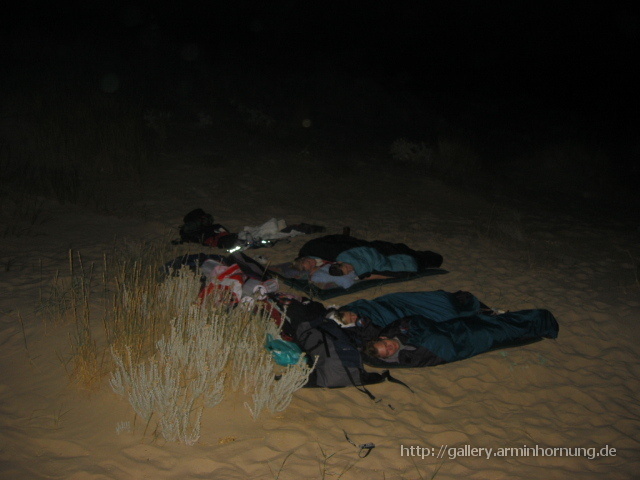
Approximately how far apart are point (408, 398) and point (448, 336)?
834mm

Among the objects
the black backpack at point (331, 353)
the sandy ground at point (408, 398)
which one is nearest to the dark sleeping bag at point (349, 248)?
the sandy ground at point (408, 398)

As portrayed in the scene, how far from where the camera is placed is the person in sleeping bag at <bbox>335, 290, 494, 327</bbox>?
4367mm

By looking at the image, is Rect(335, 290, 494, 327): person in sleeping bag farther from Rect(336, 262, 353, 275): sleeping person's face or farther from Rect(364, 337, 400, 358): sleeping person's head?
Rect(336, 262, 353, 275): sleeping person's face

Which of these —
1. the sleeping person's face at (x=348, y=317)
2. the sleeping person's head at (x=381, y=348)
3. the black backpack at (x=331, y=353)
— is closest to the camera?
the black backpack at (x=331, y=353)

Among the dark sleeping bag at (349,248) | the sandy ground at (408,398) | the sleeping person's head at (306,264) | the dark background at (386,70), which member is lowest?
the sandy ground at (408,398)

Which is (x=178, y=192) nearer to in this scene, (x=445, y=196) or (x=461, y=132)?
(x=445, y=196)

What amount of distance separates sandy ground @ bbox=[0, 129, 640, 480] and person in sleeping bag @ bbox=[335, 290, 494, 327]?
0.51m

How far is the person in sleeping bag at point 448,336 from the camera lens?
3.73 meters

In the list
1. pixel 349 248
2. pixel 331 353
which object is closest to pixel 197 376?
pixel 331 353

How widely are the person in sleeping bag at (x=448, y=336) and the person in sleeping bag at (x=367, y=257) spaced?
4.32 ft

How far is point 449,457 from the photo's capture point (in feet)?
9.11

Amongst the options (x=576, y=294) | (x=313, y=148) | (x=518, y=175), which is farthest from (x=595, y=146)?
(x=576, y=294)

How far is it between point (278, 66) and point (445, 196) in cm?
1040

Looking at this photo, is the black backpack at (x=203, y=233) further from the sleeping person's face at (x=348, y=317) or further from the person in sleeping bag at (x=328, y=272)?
the sleeping person's face at (x=348, y=317)
